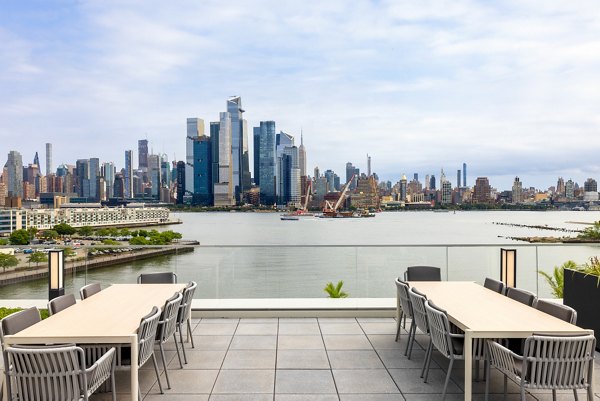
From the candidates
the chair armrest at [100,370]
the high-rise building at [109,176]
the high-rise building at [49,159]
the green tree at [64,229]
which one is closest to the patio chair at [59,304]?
the chair armrest at [100,370]

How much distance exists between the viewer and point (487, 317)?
3.92 metres

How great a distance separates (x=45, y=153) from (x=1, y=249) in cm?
9478

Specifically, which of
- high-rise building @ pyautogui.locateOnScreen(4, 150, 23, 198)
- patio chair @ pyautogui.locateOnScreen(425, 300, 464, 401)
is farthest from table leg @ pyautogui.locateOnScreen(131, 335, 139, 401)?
high-rise building @ pyautogui.locateOnScreen(4, 150, 23, 198)

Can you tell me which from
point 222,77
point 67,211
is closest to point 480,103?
point 222,77

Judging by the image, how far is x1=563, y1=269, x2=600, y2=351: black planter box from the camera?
16.9 ft

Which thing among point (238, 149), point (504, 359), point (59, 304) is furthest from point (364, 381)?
point (238, 149)

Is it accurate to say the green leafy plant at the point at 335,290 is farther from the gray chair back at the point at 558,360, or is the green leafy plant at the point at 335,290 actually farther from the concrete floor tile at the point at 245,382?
the gray chair back at the point at 558,360

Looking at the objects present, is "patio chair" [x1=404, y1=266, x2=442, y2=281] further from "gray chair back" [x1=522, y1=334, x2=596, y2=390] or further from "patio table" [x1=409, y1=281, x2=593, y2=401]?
"gray chair back" [x1=522, y1=334, x2=596, y2=390]

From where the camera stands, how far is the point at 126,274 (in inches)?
260

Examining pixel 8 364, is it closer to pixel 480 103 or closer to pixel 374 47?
pixel 374 47

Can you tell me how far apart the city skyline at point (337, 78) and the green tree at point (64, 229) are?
19.9 metres

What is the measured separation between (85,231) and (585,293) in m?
58.7

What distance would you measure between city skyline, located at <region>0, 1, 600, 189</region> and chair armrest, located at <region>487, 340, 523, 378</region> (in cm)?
1579

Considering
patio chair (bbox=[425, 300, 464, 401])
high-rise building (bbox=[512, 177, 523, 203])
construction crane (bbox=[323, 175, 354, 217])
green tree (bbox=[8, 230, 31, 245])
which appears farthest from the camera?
construction crane (bbox=[323, 175, 354, 217])
